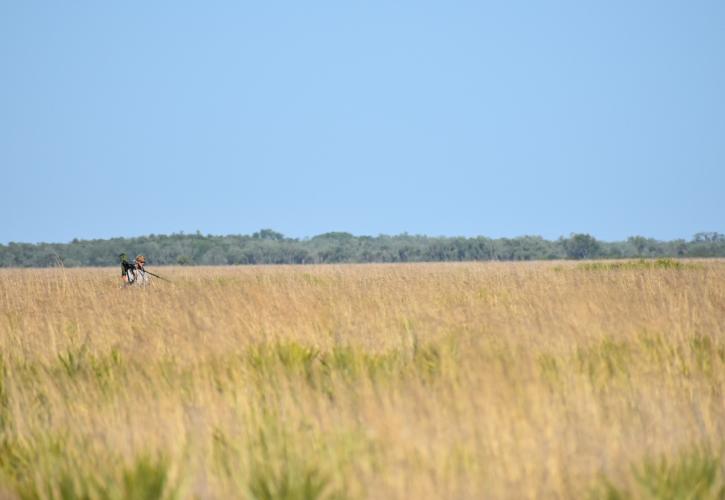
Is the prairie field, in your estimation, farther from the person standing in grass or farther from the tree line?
the tree line

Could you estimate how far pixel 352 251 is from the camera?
443 feet

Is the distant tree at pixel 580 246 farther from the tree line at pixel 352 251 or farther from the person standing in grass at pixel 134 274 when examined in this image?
the person standing in grass at pixel 134 274

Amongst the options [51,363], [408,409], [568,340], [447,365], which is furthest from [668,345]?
[51,363]

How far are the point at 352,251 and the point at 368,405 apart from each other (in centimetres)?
12916

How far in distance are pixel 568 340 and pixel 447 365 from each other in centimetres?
211

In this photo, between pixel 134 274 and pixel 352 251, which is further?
pixel 352 251

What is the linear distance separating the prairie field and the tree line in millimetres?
110392

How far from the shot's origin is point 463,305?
47.2 ft

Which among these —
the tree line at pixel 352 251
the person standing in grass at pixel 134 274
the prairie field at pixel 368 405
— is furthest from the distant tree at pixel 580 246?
the prairie field at pixel 368 405

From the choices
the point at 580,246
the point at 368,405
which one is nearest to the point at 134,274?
the point at 368,405

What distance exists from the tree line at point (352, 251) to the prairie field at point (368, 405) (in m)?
110

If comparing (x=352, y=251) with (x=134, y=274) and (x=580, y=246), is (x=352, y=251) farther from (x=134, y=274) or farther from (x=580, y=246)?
(x=134, y=274)

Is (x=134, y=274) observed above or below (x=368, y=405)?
above

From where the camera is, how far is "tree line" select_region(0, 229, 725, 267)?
126 metres
